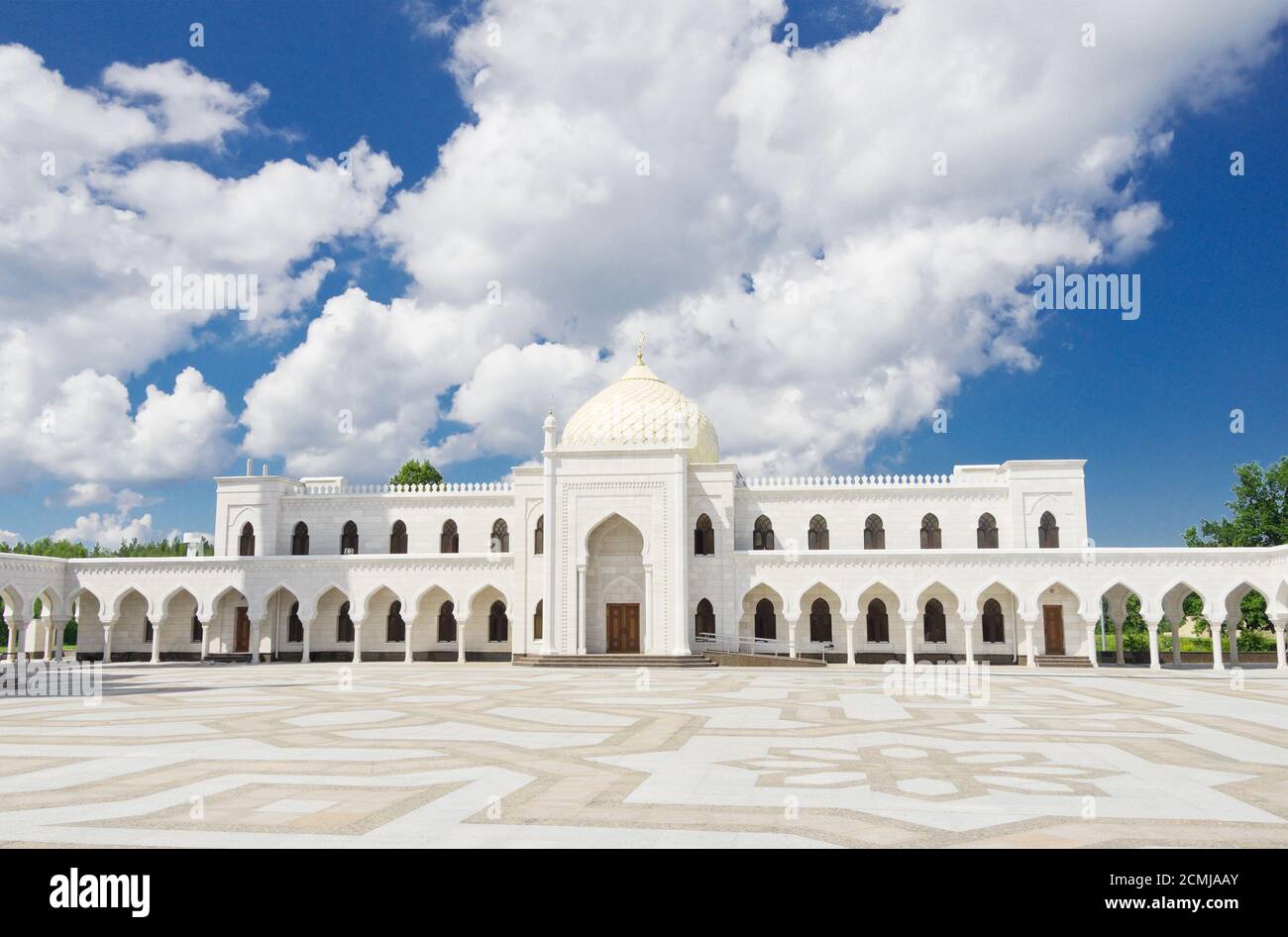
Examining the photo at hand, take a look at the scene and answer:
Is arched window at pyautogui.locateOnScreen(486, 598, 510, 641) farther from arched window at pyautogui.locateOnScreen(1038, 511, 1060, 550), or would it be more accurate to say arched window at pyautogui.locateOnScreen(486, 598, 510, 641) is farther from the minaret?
arched window at pyautogui.locateOnScreen(1038, 511, 1060, 550)

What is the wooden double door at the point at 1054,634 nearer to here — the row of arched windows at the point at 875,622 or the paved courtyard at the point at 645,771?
the row of arched windows at the point at 875,622

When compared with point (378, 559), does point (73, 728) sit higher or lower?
lower

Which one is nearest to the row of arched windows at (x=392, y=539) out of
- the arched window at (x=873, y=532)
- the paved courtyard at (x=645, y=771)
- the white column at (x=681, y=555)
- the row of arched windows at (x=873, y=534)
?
the white column at (x=681, y=555)

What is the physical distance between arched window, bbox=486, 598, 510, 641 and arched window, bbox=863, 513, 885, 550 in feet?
47.6

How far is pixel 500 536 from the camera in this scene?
3825 cm

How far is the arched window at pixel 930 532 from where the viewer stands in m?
36.4

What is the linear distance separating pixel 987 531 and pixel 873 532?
4295mm

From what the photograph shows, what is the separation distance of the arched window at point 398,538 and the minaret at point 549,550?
7223 mm

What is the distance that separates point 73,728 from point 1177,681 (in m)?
24.8

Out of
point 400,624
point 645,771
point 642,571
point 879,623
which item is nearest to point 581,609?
point 642,571

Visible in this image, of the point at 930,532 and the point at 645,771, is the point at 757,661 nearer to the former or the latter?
the point at 930,532
